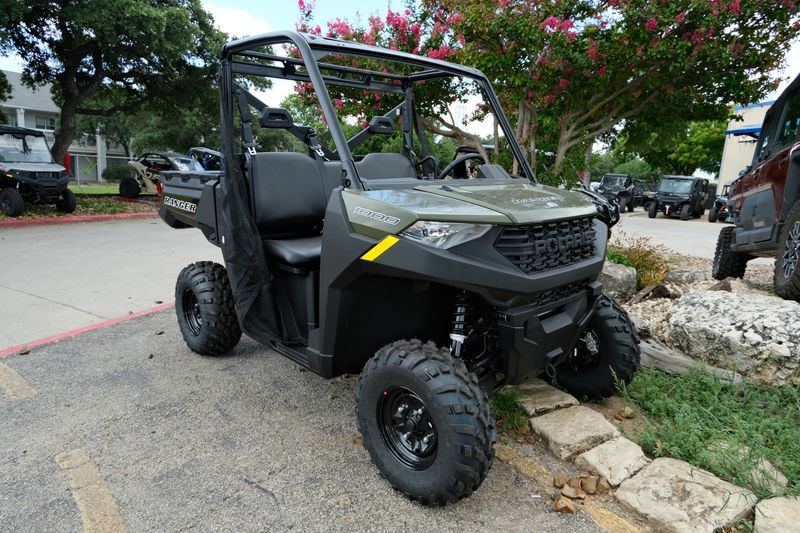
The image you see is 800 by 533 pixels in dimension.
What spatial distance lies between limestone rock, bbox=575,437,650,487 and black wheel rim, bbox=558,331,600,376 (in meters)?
0.61

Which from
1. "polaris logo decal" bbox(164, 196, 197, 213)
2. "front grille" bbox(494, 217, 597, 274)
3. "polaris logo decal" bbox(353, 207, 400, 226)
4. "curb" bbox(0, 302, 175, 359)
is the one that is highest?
"polaris logo decal" bbox(353, 207, 400, 226)

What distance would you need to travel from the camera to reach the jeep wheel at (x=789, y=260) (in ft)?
14.4

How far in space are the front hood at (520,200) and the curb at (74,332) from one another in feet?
12.0

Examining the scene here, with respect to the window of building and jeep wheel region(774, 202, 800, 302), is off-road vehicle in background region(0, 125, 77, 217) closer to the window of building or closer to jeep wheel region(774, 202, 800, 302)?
jeep wheel region(774, 202, 800, 302)

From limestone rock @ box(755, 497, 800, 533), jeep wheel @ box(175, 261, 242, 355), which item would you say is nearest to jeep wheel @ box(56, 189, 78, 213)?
jeep wheel @ box(175, 261, 242, 355)

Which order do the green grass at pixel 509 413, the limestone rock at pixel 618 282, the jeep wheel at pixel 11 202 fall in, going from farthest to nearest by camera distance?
the jeep wheel at pixel 11 202, the limestone rock at pixel 618 282, the green grass at pixel 509 413

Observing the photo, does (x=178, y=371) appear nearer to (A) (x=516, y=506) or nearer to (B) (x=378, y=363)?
(B) (x=378, y=363)

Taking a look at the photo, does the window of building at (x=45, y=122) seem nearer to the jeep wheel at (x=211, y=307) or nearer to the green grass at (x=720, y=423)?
the jeep wheel at (x=211, y=307)

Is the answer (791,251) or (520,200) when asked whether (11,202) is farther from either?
(791,251)

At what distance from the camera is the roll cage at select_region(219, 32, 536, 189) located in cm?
258

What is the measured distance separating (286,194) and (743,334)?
3.14m

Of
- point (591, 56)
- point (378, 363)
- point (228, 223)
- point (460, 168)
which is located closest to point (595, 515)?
point (378, 363)

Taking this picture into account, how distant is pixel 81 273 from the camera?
7.08 m

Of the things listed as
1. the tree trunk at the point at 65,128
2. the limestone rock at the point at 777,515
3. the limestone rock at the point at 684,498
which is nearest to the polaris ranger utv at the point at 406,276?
the limestone rock at the point at 684,498
